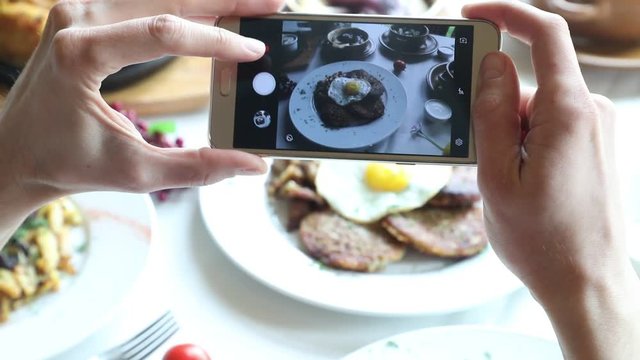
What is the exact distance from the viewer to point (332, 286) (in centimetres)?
98

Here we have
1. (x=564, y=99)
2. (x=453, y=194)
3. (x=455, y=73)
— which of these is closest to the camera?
(x=564, y=99)

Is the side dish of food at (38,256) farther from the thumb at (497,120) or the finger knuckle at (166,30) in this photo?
the thumb at (497,120)

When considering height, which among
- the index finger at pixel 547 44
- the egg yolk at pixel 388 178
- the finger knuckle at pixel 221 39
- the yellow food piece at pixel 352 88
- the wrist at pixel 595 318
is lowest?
the egg yolk at pixel 388 178

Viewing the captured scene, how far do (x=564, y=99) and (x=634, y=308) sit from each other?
0.21 meters

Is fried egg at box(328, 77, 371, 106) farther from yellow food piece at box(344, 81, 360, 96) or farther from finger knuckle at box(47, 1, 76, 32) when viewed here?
finger knuckle at box(47, 1, 76, 32)

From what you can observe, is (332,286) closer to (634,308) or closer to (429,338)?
(429,338)

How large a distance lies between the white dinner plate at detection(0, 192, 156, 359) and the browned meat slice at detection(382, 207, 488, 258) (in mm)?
341

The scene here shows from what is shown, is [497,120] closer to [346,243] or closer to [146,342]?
[346,243]

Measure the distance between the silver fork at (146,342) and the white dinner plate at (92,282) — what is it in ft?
0.13

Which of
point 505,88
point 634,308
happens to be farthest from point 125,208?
point 634,308

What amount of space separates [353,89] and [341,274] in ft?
0.98

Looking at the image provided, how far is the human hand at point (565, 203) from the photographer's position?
68cm

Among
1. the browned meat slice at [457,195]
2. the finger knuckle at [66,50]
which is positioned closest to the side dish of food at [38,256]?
the finger knuckle at [66,50]

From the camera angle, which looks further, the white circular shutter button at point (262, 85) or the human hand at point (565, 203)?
the white circular shutter button at point (262, 85)
